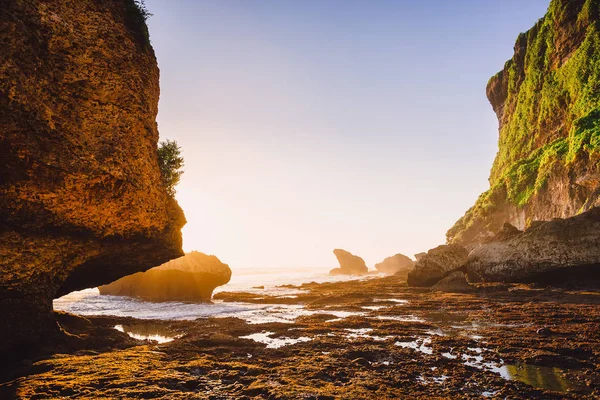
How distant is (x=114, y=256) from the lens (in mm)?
11930

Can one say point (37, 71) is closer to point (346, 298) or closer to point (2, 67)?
point (2, 67)

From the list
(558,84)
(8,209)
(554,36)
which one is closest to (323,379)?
(8,209)

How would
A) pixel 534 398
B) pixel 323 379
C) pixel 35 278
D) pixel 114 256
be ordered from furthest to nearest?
pixel 114 256, pixel 35 278, pixel 323 379, pixel 534 398

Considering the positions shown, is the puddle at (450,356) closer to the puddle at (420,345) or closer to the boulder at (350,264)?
the puddle at (420,345)

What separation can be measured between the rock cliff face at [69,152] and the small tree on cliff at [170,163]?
1.40 metres

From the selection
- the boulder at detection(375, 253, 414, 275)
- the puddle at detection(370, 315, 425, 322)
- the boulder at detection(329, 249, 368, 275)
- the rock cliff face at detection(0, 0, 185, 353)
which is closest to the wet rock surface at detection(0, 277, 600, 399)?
the puddle at detection(370, 315, 425, 322)

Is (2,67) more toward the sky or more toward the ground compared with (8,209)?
more toward the sky

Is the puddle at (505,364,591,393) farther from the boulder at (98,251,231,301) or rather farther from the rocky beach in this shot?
the boulder at (98,251,231,301)

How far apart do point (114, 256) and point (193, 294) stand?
2140cm

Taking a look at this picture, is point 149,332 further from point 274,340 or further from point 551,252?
point 551,252

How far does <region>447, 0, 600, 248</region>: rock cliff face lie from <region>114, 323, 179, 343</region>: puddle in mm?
28048

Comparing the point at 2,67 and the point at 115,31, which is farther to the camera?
the point at 115,31

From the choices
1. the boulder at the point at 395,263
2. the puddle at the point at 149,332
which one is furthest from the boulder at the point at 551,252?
the boulder at the point at 395,263

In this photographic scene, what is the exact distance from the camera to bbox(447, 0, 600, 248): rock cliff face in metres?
26.0
